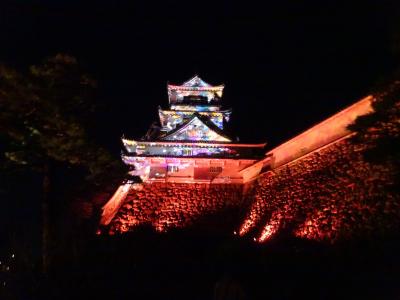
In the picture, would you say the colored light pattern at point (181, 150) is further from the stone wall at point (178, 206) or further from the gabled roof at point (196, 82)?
the gabled roof at point (196, 82)

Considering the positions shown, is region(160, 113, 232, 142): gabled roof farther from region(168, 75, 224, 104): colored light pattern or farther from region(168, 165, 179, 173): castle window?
region(168, 75, 224, 104): colored light pattern

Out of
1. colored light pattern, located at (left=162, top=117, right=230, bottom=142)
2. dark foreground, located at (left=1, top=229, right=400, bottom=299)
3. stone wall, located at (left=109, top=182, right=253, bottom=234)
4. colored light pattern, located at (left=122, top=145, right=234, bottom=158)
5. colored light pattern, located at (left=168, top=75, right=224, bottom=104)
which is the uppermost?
colored light pattern, located at (left=168, top=75, right=224, bottom=104)

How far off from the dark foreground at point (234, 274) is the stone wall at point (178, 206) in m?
6.23

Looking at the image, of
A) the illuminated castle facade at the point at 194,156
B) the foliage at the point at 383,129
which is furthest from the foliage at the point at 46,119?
the illuminated castle facade at the point at 194,156

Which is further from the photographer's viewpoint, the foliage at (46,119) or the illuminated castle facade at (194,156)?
the illuminated castle facade at (194,156)

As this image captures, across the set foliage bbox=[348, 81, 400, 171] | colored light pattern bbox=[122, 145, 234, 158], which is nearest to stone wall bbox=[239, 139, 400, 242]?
foliage bbox=[348, 81, 400, 171]

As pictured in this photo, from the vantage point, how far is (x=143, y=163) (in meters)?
20.7

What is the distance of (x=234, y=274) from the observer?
8.73m

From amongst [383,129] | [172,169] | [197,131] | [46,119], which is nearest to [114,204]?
[172,169]

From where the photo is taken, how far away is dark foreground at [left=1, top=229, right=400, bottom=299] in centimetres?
705

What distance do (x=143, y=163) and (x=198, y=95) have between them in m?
9.77

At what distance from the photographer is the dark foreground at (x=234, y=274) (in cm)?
705

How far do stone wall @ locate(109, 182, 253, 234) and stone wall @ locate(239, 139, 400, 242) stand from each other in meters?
1.77

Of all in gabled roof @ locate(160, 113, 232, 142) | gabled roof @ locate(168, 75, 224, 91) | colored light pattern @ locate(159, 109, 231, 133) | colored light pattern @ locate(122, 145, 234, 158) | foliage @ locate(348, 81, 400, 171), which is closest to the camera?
foliage @ locate(348, 81, 400, 171)
